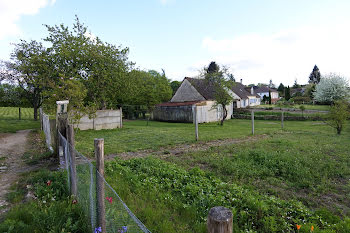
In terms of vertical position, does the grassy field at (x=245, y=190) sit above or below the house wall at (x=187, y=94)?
below

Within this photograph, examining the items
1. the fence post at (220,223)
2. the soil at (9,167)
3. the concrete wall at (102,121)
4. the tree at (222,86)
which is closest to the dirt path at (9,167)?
the soil at (9,167)

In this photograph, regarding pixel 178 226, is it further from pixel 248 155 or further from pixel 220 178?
pixel 248 155

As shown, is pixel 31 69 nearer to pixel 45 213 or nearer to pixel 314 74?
pixel 45 213

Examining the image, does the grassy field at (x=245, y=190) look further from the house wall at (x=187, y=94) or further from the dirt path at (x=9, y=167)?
the house wall at (x=187, y=94)

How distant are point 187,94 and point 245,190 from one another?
27239mm

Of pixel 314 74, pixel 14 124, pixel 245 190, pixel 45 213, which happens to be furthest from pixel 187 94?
pixel 314 74

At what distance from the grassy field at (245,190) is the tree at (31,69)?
1178 centimetres

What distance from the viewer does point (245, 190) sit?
467 centimetres

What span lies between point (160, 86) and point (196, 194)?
32.1 m

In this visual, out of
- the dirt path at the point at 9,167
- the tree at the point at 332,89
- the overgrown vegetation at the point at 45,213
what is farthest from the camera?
the tree at the point at 332,89

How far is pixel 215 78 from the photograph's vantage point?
22812 mm

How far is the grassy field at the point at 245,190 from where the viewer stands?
140 inches

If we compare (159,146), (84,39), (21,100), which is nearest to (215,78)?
(84,39)

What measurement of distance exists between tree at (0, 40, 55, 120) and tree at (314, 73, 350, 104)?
4613 cm
